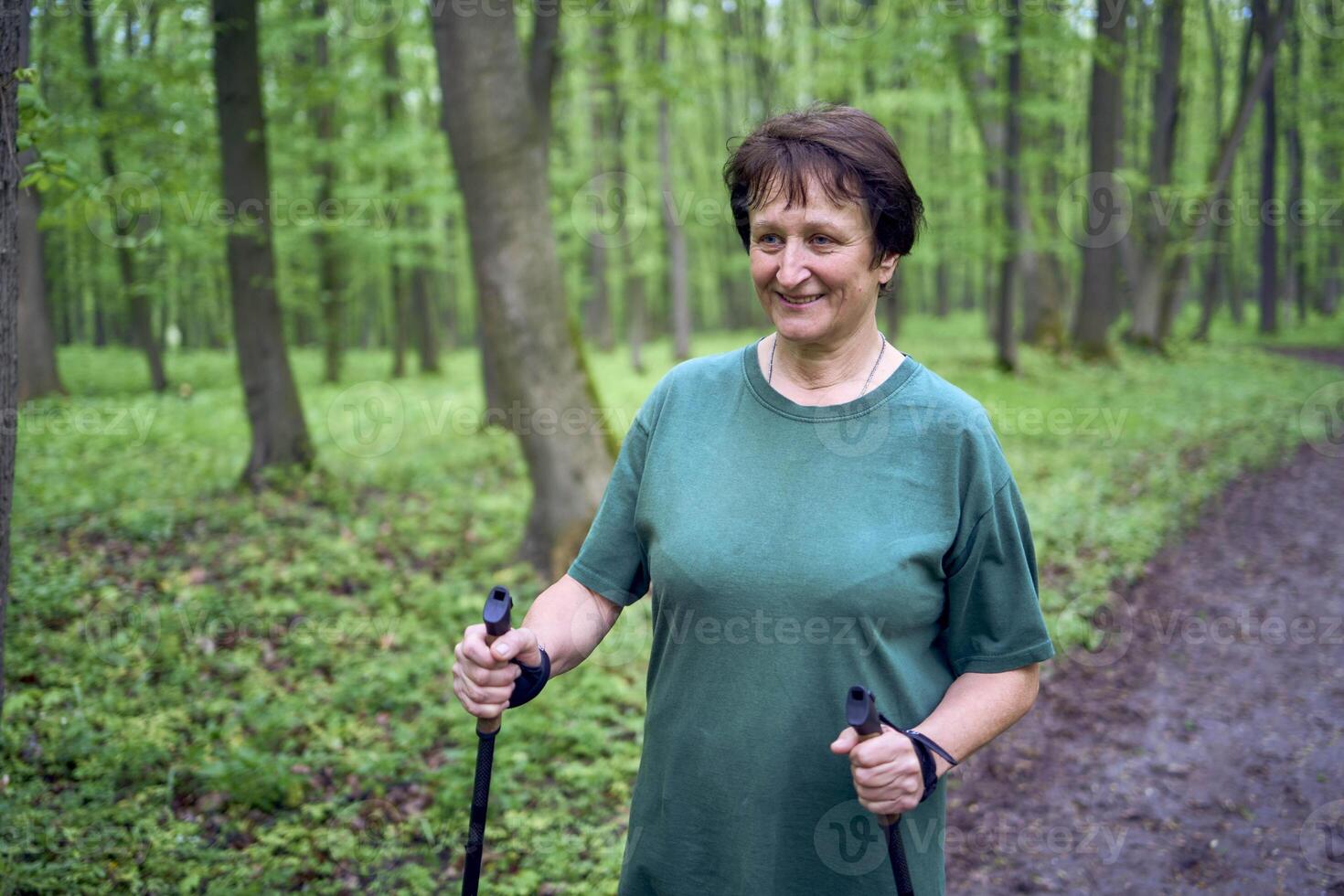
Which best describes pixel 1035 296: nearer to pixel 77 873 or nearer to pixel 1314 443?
pixel 1314 443

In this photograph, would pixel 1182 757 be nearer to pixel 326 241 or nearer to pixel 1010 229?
pixel 1010 229

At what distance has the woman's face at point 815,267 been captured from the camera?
1874mm

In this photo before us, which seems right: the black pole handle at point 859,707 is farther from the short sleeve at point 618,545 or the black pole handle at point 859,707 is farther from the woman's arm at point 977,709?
the short sleeve at point 618,545

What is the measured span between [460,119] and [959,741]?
5.86 m

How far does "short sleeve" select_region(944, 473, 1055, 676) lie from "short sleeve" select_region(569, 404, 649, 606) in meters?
0.66

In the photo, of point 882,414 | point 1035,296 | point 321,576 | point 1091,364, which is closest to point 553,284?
point 321,576

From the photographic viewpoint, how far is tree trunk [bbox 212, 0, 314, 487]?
887cm

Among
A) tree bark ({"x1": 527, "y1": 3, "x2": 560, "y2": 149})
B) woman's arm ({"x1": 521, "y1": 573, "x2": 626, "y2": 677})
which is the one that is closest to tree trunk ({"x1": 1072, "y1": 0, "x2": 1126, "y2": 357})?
tree bark ({"x1": 527, "y1": 3, "x2": 560, "y2": 149})

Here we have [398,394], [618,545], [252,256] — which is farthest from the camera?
[398,394]

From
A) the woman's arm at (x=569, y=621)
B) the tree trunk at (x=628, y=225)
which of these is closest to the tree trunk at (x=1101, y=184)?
the tree trunk at (x=628, y=225)

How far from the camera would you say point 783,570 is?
1800 millimetres

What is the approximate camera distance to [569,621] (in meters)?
2.02

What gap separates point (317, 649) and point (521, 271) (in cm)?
285

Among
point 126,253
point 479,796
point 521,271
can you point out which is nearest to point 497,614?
point 479,796
